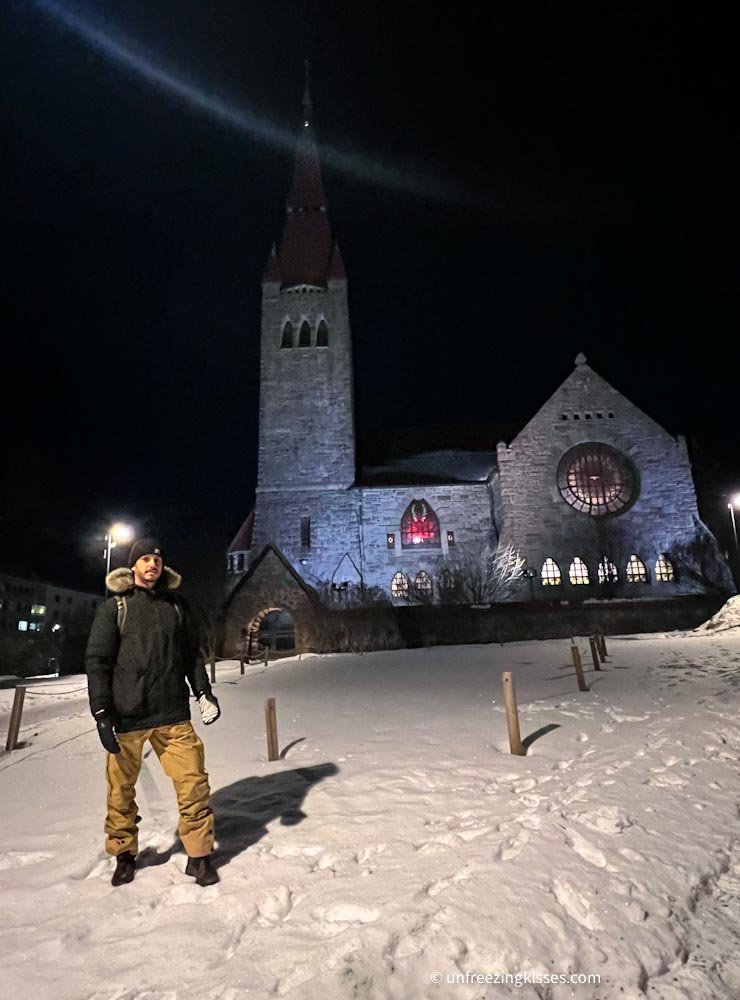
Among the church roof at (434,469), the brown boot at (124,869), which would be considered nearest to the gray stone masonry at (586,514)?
the church roof at (434,469)

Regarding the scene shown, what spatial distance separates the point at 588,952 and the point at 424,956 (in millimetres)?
854

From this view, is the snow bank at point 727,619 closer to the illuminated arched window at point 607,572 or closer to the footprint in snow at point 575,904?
the illuminated arched window at point 607,572

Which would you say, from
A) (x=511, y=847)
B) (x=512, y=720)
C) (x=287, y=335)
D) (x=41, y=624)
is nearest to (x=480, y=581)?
(x=287, y=335)

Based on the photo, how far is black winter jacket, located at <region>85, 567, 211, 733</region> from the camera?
11.6ft

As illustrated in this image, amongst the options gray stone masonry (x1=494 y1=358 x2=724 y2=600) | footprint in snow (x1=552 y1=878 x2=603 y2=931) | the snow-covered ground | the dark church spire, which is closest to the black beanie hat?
the snow-covered ground

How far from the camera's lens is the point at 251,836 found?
4.20 metres

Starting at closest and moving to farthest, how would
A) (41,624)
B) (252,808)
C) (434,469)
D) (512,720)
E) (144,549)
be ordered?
(144,549), (252,808), (512,720), (434,469), (41,624)

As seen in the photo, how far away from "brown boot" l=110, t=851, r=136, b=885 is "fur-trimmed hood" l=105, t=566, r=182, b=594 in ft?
5.68

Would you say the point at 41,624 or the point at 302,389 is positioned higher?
the point at 302,389

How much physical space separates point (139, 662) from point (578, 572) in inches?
1188

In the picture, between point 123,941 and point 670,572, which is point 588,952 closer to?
point 123,941

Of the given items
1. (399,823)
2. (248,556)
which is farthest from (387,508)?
(399,823)

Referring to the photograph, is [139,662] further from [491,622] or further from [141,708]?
[491,622]

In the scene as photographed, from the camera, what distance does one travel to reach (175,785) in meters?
3.58
